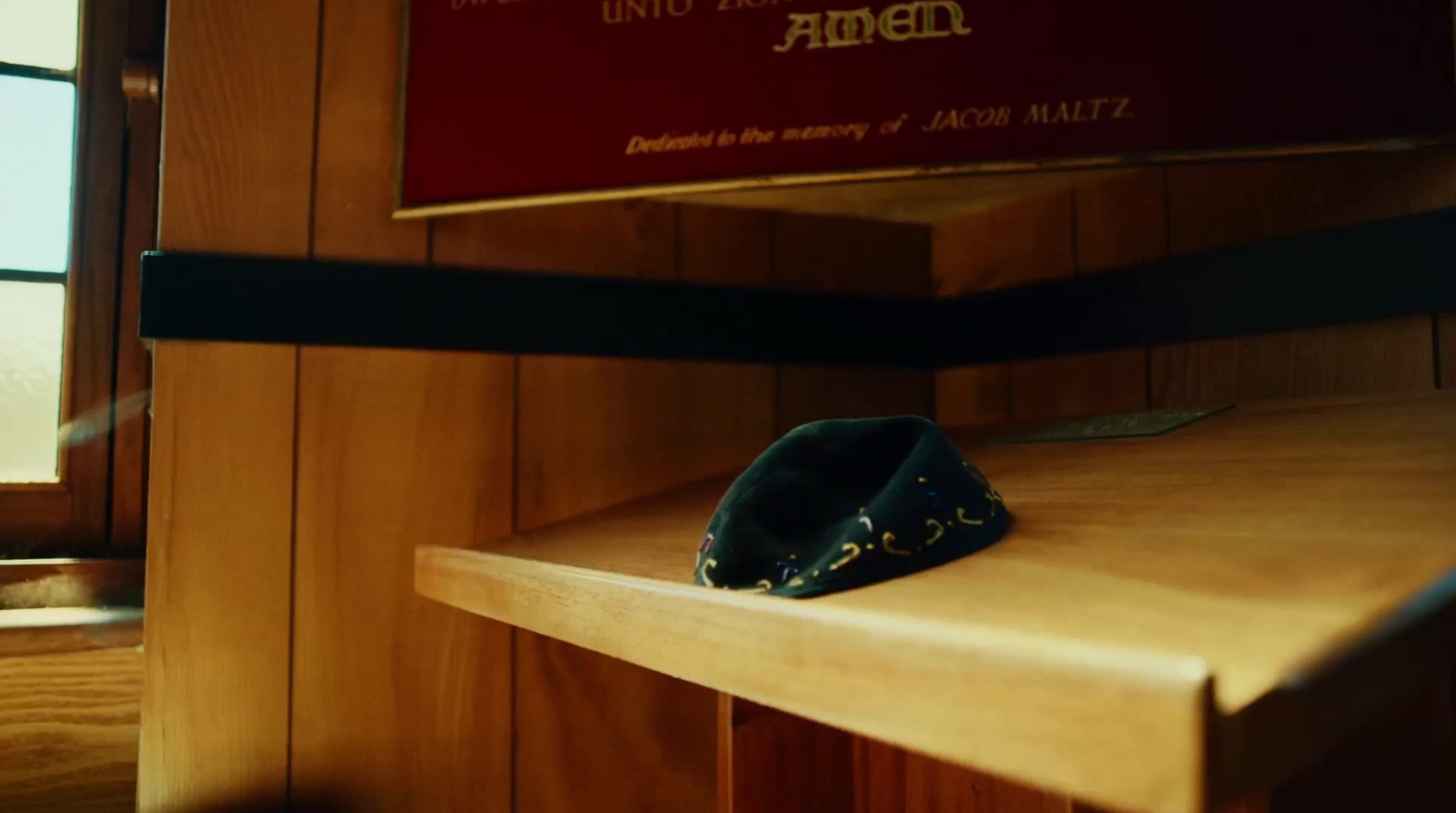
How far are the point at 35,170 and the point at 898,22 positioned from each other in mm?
1043

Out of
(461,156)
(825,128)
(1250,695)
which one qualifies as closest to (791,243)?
(825,128)

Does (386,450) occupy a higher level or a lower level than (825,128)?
lower

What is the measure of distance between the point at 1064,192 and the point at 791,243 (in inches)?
13.2

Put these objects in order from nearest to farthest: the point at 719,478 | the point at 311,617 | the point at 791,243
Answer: the point at 311,617 < the point at 719,478 < the point at 791,243

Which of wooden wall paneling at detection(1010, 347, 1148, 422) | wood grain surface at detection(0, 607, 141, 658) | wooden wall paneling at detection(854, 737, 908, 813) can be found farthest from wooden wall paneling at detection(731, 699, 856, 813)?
wood grain surface at detection(0, 607, 141, 658)

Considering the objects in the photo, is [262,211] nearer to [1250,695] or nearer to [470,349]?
[470,349]

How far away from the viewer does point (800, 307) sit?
115cm

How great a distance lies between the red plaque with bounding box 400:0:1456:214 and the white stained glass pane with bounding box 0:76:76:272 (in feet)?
1.63

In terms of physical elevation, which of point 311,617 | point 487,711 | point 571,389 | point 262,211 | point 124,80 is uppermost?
point 124,80

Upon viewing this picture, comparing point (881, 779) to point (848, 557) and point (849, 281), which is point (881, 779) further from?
point (849, 281)

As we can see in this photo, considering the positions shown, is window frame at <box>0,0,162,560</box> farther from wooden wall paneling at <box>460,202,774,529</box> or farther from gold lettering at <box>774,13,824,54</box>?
gold lettering at <box>774,13,824,54</box>

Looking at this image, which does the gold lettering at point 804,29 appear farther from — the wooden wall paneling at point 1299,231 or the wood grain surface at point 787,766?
the wood grain surface at point 787,766

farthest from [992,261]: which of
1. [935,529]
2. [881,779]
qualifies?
[935,529]

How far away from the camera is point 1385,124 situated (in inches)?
31.8
